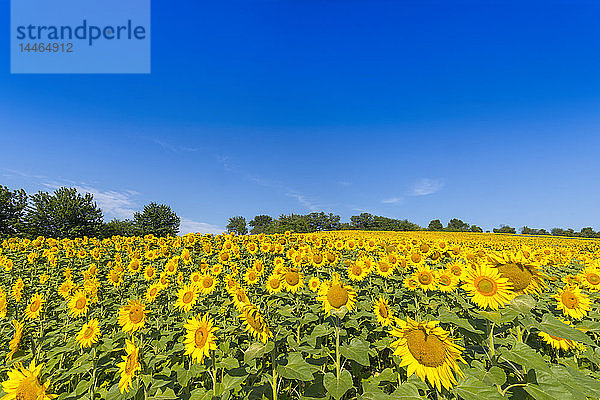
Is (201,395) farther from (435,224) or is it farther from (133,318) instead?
(435,224)

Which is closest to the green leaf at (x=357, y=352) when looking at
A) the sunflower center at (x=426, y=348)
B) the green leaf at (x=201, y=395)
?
the sunflower center at (x=426, y=348)

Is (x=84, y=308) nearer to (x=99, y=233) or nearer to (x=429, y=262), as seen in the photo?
(x=429, y=262)

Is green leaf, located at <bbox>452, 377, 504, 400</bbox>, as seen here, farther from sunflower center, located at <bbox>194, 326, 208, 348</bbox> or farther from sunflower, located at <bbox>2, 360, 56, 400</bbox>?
sunflower, located at <bbox>2, 360, 56, 400</bbox>

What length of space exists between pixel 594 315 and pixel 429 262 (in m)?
3.46

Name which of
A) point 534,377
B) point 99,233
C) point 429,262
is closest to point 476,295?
point 534,377

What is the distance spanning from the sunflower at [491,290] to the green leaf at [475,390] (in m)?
0.72

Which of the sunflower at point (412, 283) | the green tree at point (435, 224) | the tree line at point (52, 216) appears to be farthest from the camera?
the green tree at point (435, 224)

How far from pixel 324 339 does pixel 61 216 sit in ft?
191

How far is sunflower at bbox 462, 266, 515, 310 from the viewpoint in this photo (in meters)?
2.56

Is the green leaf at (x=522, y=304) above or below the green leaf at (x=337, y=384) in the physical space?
above

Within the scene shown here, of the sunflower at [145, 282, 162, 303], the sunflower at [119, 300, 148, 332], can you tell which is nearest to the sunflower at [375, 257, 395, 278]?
the sunflower at [119, 300, 148, 332]

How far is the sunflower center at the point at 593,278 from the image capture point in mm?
5090

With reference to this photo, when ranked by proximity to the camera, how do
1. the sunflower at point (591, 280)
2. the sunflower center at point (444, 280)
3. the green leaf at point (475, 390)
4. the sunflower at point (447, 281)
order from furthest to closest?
the sunflower at point (591, 280), the sunflower center at point (444, 280), the sunflower at point (447, 281), the green leaf at point (475, 390)

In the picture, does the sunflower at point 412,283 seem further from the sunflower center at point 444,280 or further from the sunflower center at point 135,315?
the sunflower center at point 135,315
